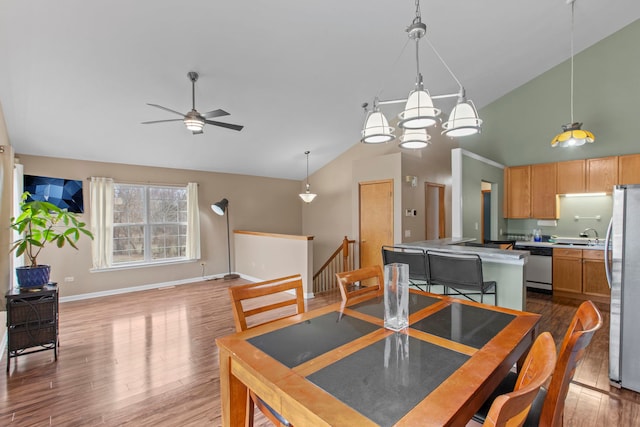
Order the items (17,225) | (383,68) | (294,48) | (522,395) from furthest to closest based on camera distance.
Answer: (383,68)
(294,48)
(17,225)
(522,395)

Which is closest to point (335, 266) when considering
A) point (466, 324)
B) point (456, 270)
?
point (456, 270)

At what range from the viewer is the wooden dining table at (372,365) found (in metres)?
0.87

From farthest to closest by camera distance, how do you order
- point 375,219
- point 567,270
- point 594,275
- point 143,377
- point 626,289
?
point 375,219 < point 567,270 < point 594,275 < point 143,377 < point 626,289

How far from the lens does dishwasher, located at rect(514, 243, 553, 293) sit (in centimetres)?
483

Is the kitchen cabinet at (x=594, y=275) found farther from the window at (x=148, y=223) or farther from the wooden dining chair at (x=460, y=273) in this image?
the window at (x=148, y=223)

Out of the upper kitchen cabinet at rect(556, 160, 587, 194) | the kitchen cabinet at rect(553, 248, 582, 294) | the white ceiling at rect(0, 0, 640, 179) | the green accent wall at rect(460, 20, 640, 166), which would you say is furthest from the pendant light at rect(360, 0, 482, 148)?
the green accent wall at rect(460, 20, 640, 166)

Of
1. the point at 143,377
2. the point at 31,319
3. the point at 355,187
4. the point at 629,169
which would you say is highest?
the point at 629,169

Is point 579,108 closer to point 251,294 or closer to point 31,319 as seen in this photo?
point 251,294

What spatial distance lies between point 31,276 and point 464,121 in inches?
156

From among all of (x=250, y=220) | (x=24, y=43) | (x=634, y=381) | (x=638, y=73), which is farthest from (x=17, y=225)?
(x=638, y=73)

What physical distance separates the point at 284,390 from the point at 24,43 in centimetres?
395

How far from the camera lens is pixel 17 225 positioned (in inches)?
109

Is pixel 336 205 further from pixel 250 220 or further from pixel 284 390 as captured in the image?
pixel 284 390

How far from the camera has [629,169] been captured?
4.51 metres
